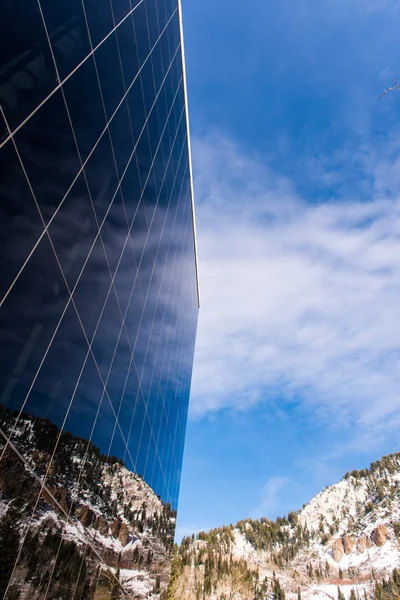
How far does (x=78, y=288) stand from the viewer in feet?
Result: 25.3

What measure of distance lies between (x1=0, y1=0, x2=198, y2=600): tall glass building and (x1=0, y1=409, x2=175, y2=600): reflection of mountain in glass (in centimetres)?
4

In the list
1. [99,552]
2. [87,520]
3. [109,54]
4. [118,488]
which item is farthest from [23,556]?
[109,54]

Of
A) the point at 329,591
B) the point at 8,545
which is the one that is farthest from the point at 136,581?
the point at 329,591

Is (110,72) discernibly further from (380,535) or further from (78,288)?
(380,535)

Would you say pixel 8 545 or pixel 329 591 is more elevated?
pixel 329 591

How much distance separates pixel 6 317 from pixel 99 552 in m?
7.41

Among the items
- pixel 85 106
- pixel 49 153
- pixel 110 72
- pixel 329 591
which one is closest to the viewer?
pixel 49 153

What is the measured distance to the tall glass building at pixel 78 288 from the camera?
527 centimetres

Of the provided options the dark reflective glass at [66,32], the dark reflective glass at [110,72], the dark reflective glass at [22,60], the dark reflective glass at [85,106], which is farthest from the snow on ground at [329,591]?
the dark reflective glass at [22,60]

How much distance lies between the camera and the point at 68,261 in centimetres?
711

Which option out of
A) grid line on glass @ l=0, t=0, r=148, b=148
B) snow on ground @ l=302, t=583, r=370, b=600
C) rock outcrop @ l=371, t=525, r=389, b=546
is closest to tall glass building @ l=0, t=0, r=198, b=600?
grid line on glass @ l=0, t=0, r=148, b=148

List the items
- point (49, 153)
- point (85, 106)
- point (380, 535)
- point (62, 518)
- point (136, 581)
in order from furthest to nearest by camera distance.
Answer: point (380, 535) < point (136, 581) < point (85, 106) < point (62, 518) < point (49, 153)

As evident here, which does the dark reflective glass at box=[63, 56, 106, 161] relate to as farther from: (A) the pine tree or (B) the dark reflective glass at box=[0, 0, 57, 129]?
(A) the pine tree

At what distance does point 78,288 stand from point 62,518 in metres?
4.48
